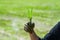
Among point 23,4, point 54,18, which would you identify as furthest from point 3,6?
point 54,18

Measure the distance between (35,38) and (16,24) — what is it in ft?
6.69

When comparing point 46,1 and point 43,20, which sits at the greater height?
point 46,1

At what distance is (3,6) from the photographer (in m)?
5.04

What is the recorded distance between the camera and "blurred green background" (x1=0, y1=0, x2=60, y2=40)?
351cm

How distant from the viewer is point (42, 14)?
4.47 m

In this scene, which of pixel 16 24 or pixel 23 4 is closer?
pixel 16 24

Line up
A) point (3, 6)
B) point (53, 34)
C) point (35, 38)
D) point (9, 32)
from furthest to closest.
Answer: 1. point (3, 6)
2. point (9, 32)
3. point (35, 38)
4. point (53, 34)

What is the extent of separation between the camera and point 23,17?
4305mm

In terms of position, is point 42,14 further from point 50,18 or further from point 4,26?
point 4,26

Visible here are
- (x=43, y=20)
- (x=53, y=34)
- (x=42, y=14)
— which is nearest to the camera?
(x=53, y=34)

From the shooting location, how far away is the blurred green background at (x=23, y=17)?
11.5 ft

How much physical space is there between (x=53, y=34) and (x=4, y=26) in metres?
2.12

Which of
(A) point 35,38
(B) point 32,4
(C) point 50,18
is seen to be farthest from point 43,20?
(A) point 35,38

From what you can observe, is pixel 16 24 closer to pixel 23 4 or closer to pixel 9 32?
pixel 9 32
